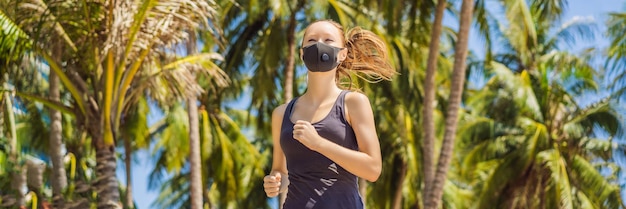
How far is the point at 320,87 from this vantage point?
5195mm

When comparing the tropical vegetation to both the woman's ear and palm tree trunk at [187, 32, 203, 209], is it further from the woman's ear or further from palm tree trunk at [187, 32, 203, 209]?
the woman's ear

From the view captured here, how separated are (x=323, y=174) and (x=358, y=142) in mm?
200

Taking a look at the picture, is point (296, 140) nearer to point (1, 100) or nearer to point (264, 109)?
point (1, 100)

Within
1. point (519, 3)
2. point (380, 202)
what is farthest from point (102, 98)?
point (380, 202)

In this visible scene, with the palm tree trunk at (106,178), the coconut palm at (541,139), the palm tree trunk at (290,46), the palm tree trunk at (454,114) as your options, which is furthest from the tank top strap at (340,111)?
the coconut palm at (541,139)

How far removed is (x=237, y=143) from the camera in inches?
1163

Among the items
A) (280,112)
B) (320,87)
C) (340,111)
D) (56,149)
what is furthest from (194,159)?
(340,111)

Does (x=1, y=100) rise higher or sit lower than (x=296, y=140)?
lower

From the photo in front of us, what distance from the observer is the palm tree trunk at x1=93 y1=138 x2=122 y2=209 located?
14312mm

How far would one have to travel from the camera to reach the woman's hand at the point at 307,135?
4.82 m

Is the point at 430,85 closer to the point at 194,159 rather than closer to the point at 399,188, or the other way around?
the point at 194,159

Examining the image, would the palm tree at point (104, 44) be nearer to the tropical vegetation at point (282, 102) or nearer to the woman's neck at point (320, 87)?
the tropical vegetation at point (282, 102)

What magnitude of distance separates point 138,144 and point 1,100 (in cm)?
1370

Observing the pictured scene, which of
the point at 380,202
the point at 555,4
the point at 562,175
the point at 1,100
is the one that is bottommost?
the point at 380,202
